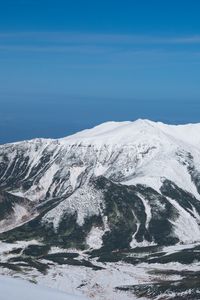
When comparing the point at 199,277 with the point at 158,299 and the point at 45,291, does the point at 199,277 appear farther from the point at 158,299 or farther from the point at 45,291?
the point at 45,291

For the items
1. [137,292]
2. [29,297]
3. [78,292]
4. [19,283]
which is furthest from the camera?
[78,292]

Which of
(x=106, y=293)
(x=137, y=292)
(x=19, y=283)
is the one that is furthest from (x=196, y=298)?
(x=19, y=283)

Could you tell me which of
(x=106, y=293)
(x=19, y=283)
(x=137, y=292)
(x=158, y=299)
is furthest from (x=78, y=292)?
(x=19, y=283)

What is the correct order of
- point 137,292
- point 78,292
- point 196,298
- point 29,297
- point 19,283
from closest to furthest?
point 29,297
point 19,283
point 196,298
point 137,292
point 78,292

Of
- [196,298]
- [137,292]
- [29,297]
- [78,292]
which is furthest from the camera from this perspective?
[78,292]

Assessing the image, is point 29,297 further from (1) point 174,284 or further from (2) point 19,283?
(1) point 174,284

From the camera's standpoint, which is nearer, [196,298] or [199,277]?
[196,298]
